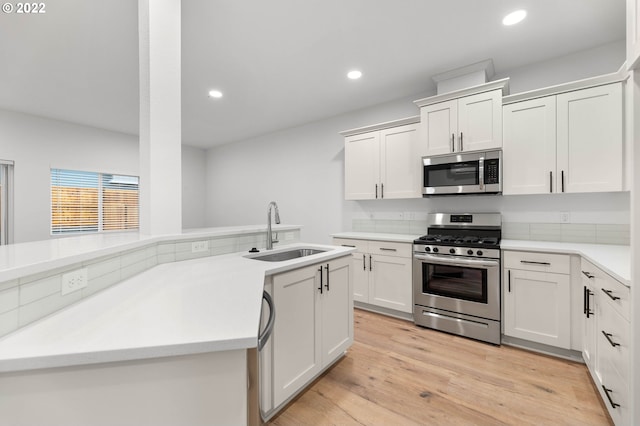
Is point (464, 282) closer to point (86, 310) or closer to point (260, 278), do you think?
point (260, 278)

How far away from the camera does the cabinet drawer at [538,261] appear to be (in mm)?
2244

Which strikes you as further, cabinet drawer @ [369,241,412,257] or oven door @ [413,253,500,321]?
cabinet drawer @ [369,241,412,257]

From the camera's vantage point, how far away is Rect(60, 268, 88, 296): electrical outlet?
0.97m

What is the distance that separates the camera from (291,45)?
2.53 meters

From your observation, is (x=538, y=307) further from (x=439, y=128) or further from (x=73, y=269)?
(x=73, y=269)

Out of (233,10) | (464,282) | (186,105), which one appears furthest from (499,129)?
(186,105)

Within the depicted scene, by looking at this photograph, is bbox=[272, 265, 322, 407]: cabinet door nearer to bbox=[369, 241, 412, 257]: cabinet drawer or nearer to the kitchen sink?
the kitchen sink

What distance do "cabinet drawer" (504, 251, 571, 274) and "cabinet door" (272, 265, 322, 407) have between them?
1.82 metres

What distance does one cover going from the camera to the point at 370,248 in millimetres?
3316

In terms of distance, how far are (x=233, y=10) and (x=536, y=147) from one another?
2.85 meters

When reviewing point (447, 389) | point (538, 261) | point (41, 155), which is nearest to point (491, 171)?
point (538, 261)

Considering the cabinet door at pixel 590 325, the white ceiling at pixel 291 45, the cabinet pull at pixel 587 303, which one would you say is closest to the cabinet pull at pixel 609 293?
the cabinet door at pixel 590 325

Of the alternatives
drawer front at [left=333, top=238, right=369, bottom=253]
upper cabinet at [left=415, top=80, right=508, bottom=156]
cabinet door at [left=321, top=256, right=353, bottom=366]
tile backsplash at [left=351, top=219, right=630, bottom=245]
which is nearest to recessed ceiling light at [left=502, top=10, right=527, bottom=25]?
upper cabinet at [left=415, top=80, right=508, bottom=156]

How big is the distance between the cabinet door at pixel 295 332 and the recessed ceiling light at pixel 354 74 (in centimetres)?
224
